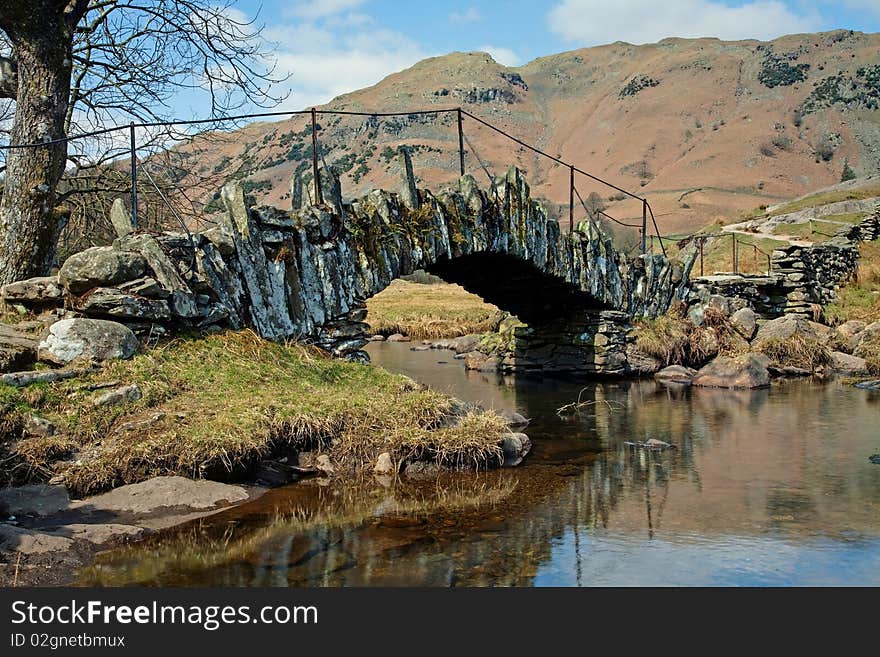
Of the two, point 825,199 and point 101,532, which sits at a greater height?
point 825,199

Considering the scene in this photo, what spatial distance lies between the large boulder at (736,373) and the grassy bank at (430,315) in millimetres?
7888

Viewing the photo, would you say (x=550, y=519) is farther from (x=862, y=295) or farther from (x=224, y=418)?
(x=862, y=295)

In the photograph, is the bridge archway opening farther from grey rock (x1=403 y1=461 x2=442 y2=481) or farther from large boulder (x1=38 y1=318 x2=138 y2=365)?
large boulder (x1=38 y1=318 x2=138 y2=365)

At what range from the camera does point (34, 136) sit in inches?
450

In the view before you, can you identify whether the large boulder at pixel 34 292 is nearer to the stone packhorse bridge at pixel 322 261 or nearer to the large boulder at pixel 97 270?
the stone packhorse bridge at pixel 322 261

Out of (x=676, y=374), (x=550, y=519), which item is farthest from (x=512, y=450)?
(x=676, y=374)

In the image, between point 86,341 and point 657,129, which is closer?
point 86,341

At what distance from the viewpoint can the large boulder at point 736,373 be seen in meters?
18.4

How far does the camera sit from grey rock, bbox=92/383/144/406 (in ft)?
28.2

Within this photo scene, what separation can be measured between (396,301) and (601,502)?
3204 centimetres

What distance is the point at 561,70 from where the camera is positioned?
17450 centimetres

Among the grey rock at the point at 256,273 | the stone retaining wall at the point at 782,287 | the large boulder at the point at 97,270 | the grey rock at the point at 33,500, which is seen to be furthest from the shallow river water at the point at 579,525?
the stone retaining wall at the point at 782,287

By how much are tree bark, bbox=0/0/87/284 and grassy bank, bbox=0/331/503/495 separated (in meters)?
3.13

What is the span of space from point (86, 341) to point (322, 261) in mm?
3449
